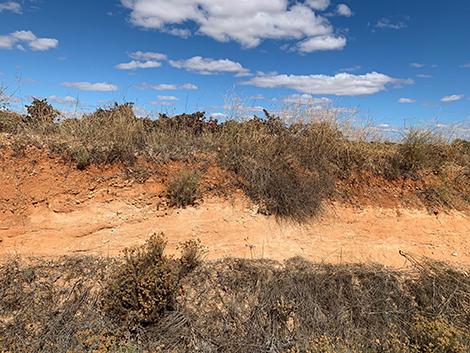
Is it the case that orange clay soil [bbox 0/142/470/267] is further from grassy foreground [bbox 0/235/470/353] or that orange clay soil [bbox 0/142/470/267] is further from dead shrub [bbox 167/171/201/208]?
grassy foreground [bbox 0/235/470/353]

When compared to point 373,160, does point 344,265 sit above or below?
below

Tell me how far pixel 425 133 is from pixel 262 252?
5.98m

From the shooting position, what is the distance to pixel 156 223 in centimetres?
584

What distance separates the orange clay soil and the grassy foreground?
17.7 inches

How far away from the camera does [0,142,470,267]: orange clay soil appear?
554 cm

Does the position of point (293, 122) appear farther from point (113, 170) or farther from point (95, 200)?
point (95, 200)

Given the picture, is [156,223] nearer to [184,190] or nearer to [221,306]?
[184,190]

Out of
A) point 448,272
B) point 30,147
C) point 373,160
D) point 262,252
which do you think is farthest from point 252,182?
point 30,147

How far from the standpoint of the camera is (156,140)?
23.1 ft

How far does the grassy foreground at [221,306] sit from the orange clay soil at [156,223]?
45cm

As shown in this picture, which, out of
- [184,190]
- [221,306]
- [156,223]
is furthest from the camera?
[184,190]

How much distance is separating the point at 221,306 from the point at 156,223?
2057 millimetres

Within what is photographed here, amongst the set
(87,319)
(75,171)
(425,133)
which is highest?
(425,133)

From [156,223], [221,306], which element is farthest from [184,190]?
[221,306]
